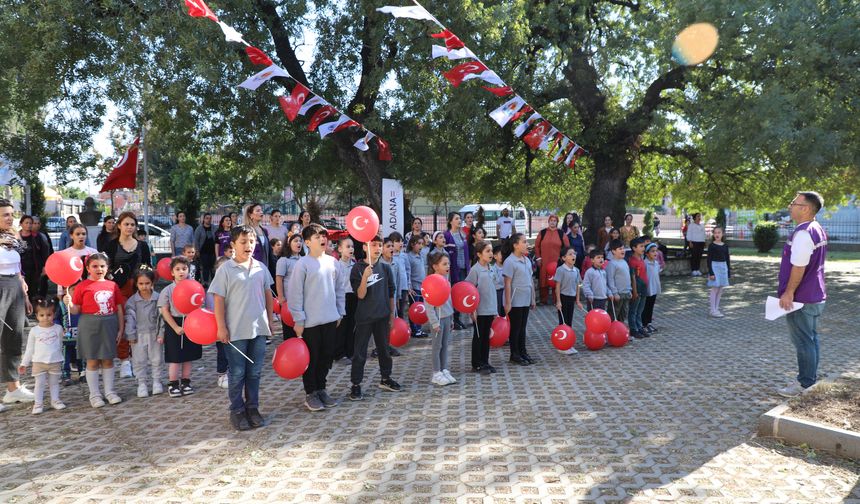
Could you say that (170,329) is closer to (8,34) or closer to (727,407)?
(727,407)

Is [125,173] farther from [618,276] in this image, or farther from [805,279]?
[805,279]

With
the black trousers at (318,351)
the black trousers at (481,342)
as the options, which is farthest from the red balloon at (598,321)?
the black trousers at (318,351)

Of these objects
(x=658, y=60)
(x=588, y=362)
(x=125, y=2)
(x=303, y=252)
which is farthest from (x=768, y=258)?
(x=125, y=2)

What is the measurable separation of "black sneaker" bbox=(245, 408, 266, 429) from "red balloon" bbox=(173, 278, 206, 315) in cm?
121

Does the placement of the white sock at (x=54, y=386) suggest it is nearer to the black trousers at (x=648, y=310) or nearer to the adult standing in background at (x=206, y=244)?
the adult standing in background at (x=206, y=244)

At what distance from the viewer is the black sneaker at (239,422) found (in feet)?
16.5

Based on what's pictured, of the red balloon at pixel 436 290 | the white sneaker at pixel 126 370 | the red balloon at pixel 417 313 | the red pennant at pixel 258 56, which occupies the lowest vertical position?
the white sneaker at pixel 126 370

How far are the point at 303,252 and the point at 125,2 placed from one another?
19.9 ft

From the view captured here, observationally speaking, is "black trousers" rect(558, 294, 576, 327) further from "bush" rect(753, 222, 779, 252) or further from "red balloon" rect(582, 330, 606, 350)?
"bush" rect(753, 222, 779, 252)

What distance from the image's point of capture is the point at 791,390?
5.85 meters

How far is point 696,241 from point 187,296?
Result: 50.7 feet

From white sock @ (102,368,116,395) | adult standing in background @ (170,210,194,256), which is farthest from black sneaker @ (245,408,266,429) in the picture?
adult standing in background @ (170,210,194,256)

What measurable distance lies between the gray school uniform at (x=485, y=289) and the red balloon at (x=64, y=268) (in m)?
4.04

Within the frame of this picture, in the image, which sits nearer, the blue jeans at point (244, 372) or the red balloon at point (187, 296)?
the blue jeans at point (244, 372)
